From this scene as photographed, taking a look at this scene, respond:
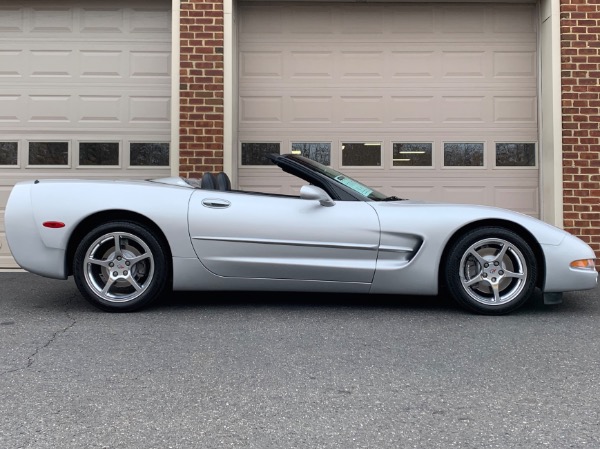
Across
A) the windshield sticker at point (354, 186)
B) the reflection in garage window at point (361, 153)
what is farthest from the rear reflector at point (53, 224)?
the reflection in garage window at point (361, 153)

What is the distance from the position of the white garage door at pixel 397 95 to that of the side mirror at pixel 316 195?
310cm

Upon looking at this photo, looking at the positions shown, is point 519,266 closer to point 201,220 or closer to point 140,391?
point 201,220

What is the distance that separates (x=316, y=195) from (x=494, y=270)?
1349 millimetres

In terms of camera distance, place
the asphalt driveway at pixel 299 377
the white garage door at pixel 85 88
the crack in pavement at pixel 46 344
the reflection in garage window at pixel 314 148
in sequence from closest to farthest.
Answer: the asphalt driveway at pixel 299 377 < the crack in pavement at pixel 46 344 < the white garage door at pixel 85 88 < the reflection in garage window at pixel 314 148

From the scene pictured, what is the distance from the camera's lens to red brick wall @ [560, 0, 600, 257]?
6832mm

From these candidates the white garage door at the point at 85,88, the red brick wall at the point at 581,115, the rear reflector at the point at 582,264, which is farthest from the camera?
the white garage door at the point at 85,88

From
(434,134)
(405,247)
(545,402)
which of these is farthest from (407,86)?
(545,402)

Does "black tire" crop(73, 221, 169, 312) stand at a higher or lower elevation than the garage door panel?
lower

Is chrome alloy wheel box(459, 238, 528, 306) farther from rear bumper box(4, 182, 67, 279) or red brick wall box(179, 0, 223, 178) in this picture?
red brick wall box(179, 0, 223, 178)

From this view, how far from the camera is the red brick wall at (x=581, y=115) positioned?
6.83 meters

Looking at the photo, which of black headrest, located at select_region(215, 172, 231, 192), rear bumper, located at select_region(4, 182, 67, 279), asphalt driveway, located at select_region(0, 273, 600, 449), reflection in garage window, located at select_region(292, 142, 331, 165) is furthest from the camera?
reflection in garage window, located at select_region(292, 142, 331, 165)

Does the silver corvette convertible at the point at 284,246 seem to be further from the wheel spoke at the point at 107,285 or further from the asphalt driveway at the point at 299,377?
the asphalt driveway at the point at 299,377

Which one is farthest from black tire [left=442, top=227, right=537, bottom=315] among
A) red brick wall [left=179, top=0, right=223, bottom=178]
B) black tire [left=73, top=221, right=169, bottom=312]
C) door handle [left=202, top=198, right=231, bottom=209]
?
red brick wall [left=179, top=0, right=223, bottom=178]

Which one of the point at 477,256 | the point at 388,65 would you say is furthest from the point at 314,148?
the point at 477,256
